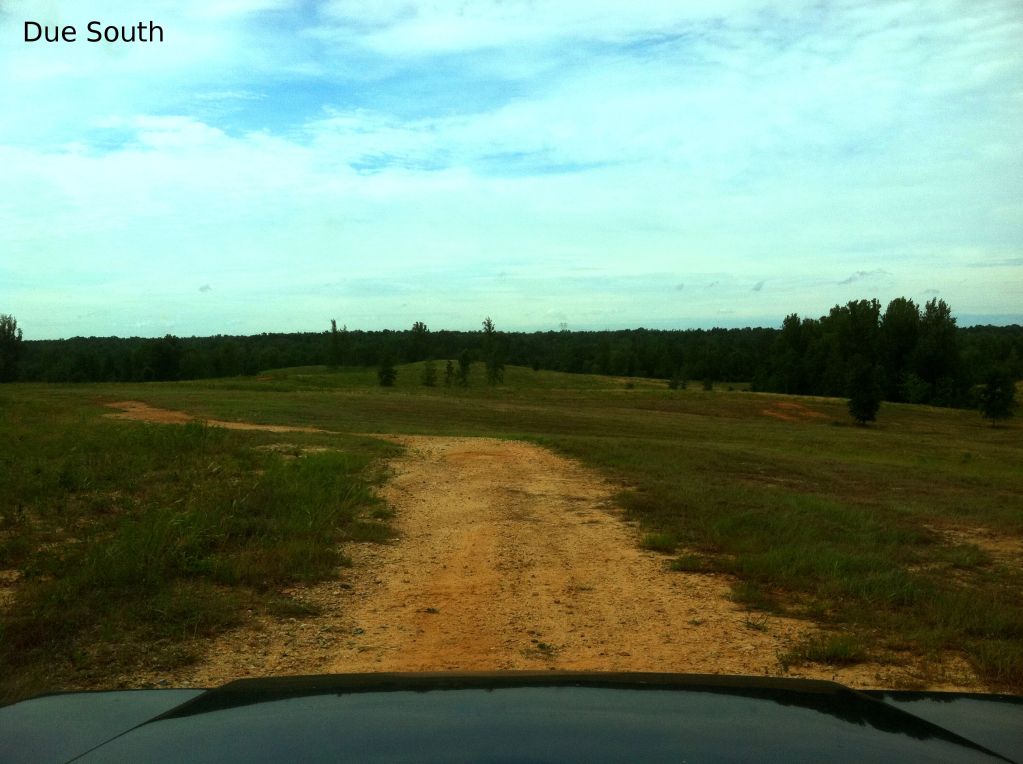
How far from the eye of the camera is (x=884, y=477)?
65.0 ft

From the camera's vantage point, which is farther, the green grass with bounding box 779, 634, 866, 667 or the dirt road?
the green grass with bounding box 779, 634, 866, 667

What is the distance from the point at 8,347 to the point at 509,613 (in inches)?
3127

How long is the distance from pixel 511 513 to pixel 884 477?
1163cm

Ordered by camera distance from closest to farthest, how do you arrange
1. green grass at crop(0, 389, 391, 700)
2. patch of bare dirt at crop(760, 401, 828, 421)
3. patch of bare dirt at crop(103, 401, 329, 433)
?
green grass at crop(0, 389, 391, 700) → patch of bare dirt at crop(103, 401, 329, 433) → patch of bare dirt at crop(760, 401, 828, 421)

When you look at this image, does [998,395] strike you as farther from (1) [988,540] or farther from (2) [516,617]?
(2) [516,617]

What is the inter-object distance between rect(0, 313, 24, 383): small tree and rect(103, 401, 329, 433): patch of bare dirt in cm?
4592

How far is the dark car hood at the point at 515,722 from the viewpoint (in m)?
2.32

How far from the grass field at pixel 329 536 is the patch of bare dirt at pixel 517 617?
326 millimetres

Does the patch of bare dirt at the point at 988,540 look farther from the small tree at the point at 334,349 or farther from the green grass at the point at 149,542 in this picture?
the small tree at the point at 334,349

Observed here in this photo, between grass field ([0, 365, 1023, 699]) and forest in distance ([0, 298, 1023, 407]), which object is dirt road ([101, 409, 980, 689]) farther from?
forest in distance ([0, 298, 1023, 407])

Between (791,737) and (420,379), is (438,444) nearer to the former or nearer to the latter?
(791,737)

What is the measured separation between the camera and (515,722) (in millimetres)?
2502

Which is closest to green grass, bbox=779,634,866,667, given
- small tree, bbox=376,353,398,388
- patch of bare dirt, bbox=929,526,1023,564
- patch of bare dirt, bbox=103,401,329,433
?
patch of bare dirt, bbox=929,526,1023,564

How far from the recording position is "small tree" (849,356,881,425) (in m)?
54.5
